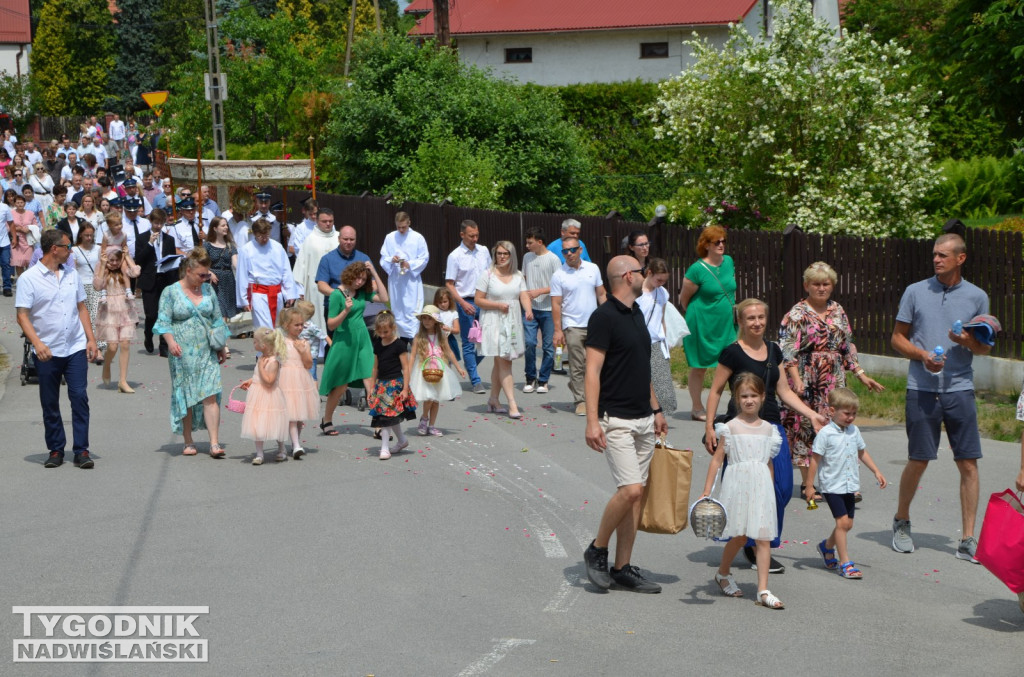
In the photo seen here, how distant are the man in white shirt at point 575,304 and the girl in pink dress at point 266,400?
320 centimetres

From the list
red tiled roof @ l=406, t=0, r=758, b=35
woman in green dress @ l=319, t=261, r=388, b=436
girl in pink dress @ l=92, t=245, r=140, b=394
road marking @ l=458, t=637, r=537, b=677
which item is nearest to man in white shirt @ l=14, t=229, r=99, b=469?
woman in green dress @ l=319, t=261, r=388, b=436

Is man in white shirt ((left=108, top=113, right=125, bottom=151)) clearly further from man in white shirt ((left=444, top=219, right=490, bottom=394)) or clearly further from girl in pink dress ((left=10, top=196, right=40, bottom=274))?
man in white shirt ((left=444, top=219, right=490, bottom=394))

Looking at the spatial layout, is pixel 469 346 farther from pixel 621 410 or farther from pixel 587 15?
pixel 587 15

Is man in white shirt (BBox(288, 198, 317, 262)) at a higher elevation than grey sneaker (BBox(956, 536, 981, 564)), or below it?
higher

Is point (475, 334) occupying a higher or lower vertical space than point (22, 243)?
lower

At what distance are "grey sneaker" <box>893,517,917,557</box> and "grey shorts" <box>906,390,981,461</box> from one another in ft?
1.40

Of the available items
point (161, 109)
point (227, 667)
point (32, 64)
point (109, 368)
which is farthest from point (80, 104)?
point (227, 667)

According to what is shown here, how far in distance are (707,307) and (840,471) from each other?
4.95 metres

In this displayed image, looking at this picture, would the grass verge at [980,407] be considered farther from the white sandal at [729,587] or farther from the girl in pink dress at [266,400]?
the white sandal at [729,587]

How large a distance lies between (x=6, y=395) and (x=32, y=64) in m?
62.4

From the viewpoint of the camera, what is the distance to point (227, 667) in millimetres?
6426

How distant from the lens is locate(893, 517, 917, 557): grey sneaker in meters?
8.49

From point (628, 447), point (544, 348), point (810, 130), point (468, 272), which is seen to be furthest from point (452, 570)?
point (810, 130)

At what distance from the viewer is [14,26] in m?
74.9
